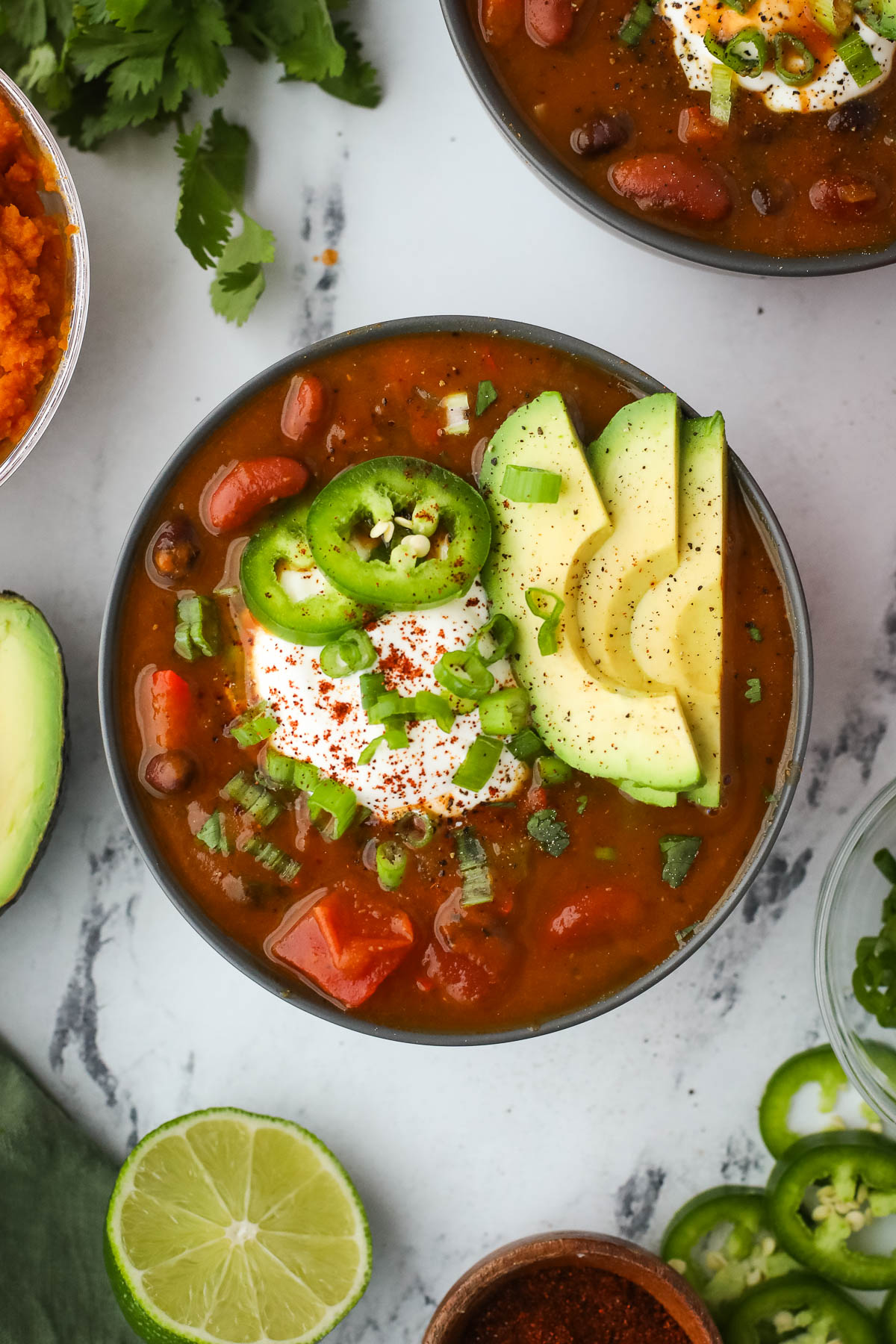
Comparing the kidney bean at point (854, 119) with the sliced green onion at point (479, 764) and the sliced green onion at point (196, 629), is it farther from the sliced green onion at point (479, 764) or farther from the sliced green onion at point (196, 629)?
the sliced green onion at point (196, 629)

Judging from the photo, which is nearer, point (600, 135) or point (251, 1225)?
point (600, 135)

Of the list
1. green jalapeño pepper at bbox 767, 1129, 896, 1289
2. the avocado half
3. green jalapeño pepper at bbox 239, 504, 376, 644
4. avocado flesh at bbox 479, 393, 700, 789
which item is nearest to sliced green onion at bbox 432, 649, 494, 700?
avocado flesh at bbox 479, 393, 700, 789

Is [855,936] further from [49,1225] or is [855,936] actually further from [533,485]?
[49,1225]

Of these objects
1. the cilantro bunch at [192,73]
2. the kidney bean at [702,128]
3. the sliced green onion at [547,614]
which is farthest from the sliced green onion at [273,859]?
the kidney bean at [702,128]

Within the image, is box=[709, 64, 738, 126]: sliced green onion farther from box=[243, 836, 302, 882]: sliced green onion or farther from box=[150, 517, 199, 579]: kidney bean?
box=[243, 836, 302, 882]: sliced green onion

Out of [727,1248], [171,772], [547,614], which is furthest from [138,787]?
[727,1248]

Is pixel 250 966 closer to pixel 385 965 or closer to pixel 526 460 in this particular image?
pixel 385 965
